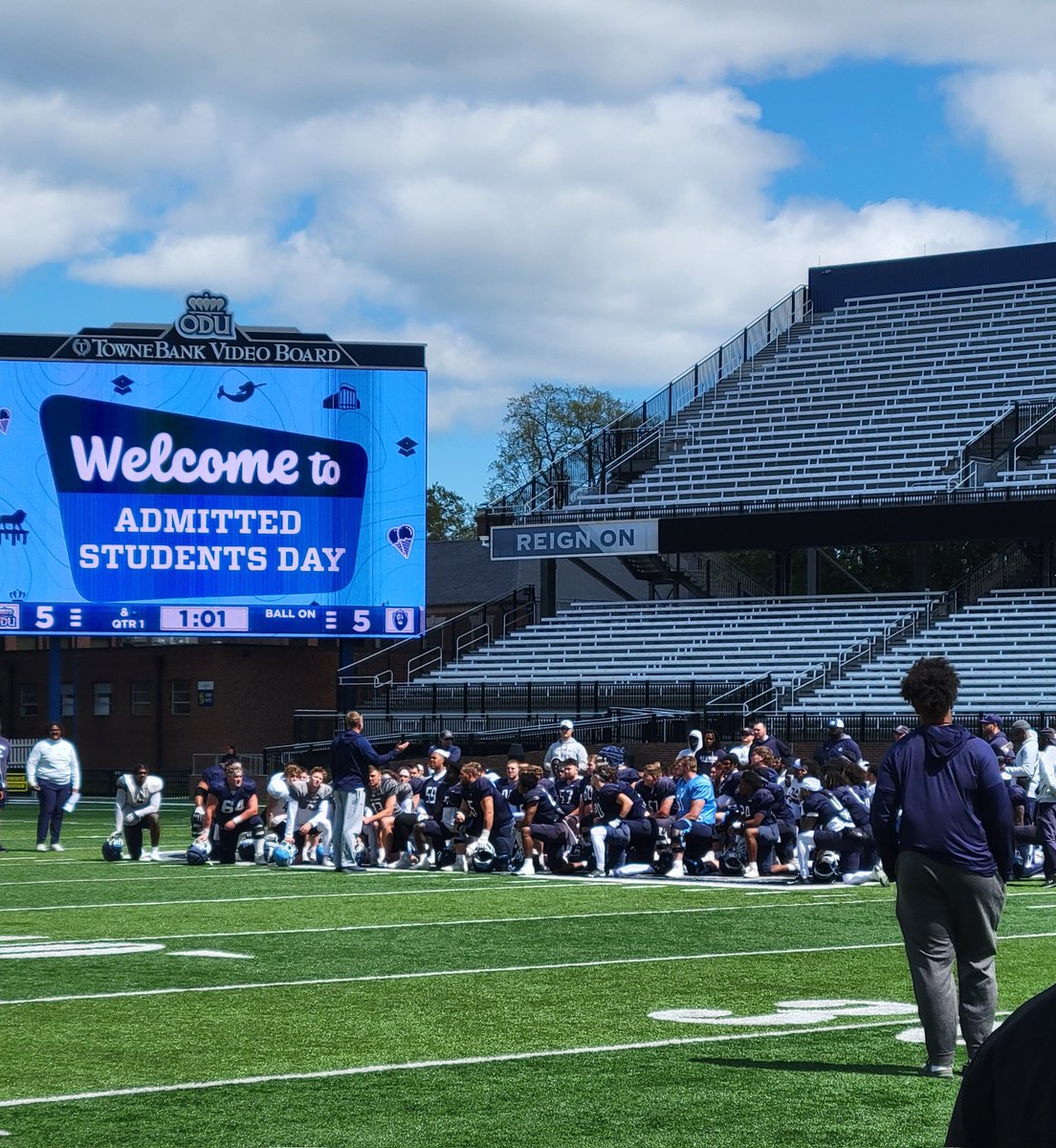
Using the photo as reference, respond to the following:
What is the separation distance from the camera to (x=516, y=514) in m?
43.7

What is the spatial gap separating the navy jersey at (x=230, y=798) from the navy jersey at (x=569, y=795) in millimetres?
3461

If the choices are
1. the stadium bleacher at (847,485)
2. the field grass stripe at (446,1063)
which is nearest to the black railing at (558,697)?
the stadium bleacher at (847,485)

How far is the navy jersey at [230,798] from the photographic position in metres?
21.2

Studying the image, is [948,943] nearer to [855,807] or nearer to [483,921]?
[483,921]

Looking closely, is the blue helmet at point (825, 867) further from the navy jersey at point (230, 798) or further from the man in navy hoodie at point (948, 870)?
the man in navy hoodie at point (948, 870)

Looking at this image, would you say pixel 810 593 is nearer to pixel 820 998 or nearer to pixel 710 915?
pixel 710 915

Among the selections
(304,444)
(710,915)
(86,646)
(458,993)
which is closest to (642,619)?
(304,444)

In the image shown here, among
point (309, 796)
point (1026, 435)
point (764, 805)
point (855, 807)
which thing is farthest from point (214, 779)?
point (1026, 435)

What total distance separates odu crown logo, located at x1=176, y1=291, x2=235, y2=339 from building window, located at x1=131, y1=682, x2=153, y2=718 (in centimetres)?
1500

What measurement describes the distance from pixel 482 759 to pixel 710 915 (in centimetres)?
2126

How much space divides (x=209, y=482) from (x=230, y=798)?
16508 mm

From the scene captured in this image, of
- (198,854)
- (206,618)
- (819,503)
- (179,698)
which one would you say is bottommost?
(198,854)

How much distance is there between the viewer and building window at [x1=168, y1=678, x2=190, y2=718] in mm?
49375

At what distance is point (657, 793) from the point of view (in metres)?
20.2
